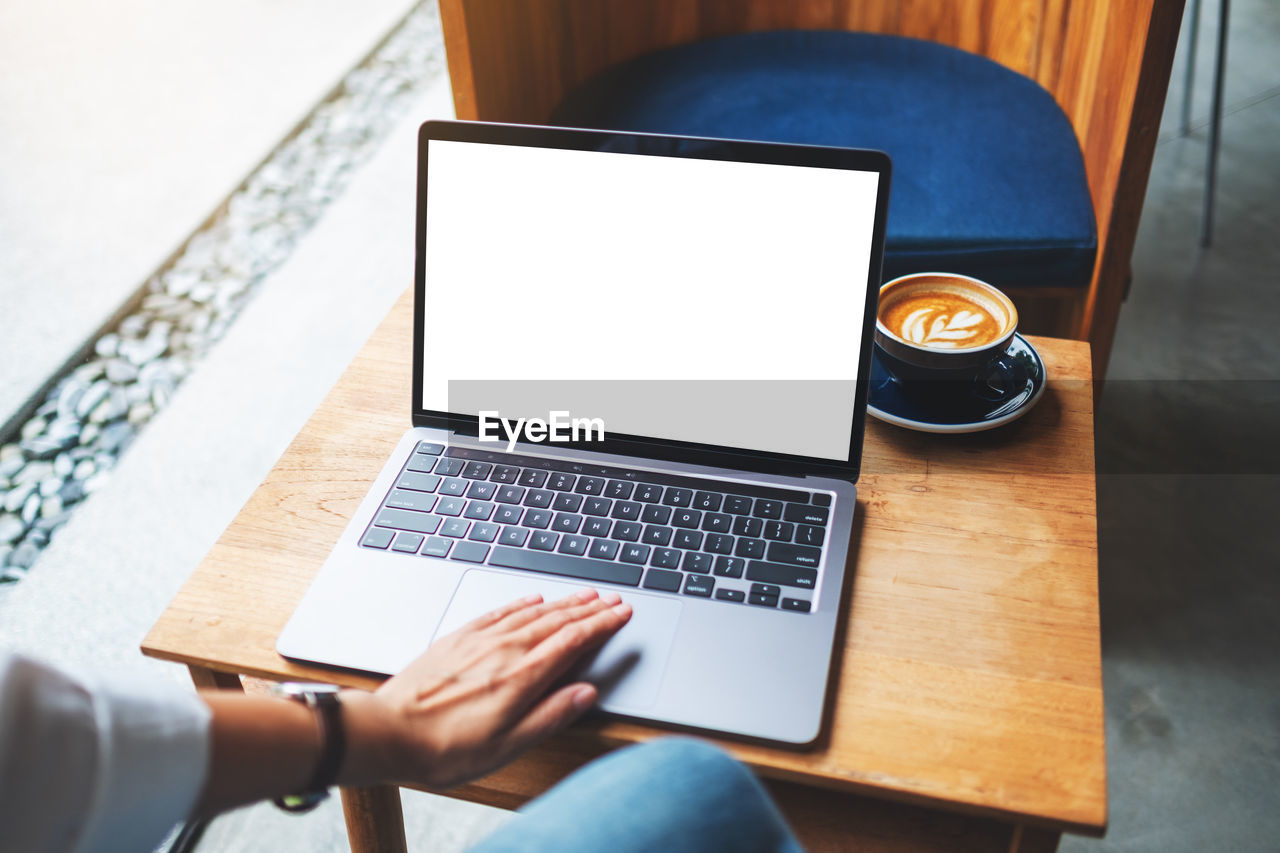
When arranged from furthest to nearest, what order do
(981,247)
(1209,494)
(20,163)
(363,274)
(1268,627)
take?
1. (20,163)
2. (363,274)
3. (1209,494)
4. (1268,627)
5. (981,247)

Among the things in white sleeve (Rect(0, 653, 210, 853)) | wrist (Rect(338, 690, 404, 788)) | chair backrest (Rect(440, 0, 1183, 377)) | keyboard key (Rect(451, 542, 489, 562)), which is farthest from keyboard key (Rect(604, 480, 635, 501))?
chair backrest (Rect(440, 0, 1183, 377))

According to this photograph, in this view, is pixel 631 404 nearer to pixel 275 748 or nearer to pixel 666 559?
pixel 666 559

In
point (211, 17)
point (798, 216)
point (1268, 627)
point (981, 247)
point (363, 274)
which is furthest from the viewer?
point (211, 17)

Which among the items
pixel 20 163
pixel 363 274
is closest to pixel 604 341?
pixel 363 274

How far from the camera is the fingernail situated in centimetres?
63

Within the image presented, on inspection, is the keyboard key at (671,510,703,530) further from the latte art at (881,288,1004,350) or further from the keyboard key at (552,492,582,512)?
the latte art at (881,288,1004,350)

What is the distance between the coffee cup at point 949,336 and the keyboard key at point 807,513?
0.53 feet

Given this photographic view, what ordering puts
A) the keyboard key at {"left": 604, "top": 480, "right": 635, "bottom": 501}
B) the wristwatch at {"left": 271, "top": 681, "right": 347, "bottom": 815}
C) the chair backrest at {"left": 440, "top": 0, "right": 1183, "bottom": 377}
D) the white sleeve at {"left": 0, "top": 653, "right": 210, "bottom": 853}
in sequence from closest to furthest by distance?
the white sleeve at {"left": 0, "top": 653, "right": 210, "bottom": 853} < the wristwatch at {"left": 271, "top": 681, "right": 347, "bottom": 815} < the keyboard key at {"left": 604, "top": 480, "right": 635, "bottom": 501} < the chair backrest at {"left": 440, "top": 0, "right": 1183, "bottom": 377}

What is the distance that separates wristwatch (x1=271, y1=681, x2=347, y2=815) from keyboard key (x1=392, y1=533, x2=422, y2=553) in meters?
0.17

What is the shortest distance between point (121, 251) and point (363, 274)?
52 cm

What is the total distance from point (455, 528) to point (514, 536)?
5 centimetres

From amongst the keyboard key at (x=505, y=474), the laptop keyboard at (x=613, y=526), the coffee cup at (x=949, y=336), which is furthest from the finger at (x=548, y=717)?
the coffee cup at (x=949, y=336)

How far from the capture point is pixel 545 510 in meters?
0.77

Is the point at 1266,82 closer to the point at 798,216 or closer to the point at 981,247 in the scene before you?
the point at 981,247
